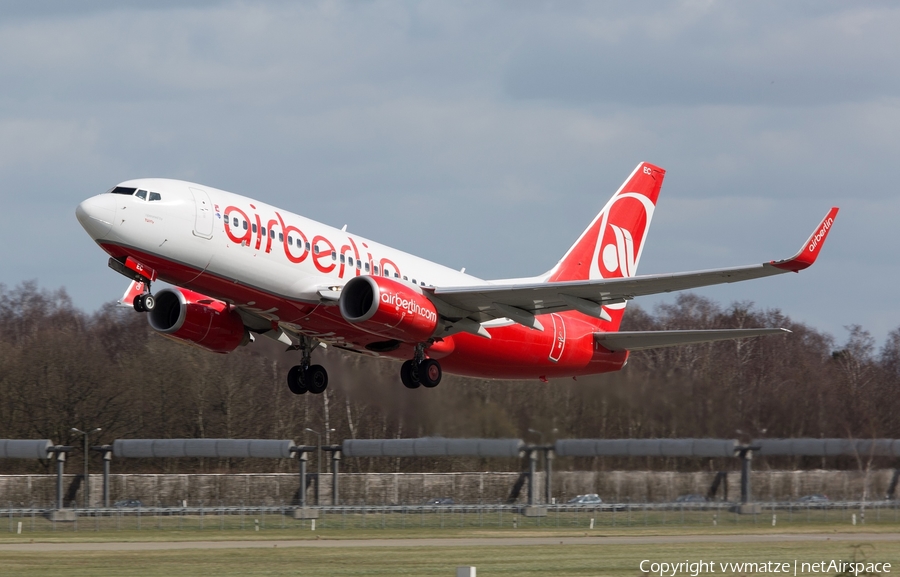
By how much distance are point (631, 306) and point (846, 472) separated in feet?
120

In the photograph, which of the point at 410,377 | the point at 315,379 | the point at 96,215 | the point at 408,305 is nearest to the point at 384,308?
the point at 408,305

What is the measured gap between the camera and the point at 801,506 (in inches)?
1903

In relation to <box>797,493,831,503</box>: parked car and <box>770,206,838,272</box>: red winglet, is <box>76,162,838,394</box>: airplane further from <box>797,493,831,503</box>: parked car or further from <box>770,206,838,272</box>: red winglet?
<box>797,493,831,503</box>: parked car

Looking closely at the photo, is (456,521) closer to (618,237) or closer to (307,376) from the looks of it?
(618,237)

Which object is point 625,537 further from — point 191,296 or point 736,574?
point 191,296

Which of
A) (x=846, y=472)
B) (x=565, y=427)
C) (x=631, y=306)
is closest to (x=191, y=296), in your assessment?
(x=565, y=427)

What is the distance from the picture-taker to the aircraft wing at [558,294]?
32.0m

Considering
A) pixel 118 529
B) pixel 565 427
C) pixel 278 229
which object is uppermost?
pixel 278 229

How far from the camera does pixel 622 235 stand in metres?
44.9

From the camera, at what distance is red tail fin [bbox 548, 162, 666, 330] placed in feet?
141

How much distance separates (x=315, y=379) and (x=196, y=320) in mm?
4236

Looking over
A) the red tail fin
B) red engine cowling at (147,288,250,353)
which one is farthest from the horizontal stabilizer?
red engine cowling at (147,288,250,353)

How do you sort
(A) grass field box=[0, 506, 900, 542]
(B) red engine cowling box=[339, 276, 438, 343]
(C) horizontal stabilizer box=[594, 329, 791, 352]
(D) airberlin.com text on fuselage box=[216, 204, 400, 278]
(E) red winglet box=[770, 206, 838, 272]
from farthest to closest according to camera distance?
(A) grass field box=[0, 506, 900, 542] < (C) horizontal stabilizer box=[594, 329, 791, 352] < (B) red engine cowling box=[339, 276, 438, 343] < (D) airberlin.com text on fuselage box=[216, 204, 400, 278] < (E) red winglet box=[770, 206, 838, 272]

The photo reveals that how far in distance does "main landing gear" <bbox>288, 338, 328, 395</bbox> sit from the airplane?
4 centimetres
